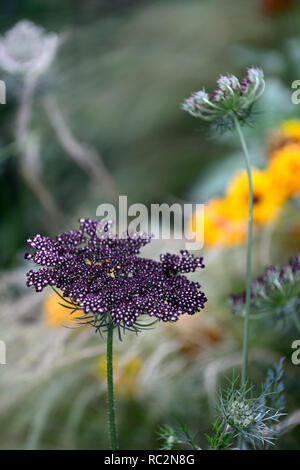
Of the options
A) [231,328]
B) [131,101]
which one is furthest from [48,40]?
[131,101]

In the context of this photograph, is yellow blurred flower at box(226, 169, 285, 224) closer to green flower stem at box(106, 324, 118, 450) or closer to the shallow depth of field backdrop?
the shallow depth of field backdrop

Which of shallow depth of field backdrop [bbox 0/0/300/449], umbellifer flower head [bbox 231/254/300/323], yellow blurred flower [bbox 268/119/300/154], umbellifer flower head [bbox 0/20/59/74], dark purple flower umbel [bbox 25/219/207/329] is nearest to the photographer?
dark purple flower umbel [bbox 25/219/207/329]

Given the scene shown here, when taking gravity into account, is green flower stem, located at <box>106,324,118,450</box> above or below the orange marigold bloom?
below

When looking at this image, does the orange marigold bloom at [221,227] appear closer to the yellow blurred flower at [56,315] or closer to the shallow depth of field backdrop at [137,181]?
the shallow depth of field backdrop at [137,181]

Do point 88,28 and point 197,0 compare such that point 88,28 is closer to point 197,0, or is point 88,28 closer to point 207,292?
point 197,0

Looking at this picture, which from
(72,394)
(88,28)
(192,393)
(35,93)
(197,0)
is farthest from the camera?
(197,0)

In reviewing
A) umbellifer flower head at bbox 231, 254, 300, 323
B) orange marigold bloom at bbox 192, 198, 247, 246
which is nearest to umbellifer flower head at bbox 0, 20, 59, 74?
orange marigold bloom at bbox 192, 198, 247, 246

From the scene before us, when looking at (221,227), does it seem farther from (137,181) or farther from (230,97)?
(137,181)
